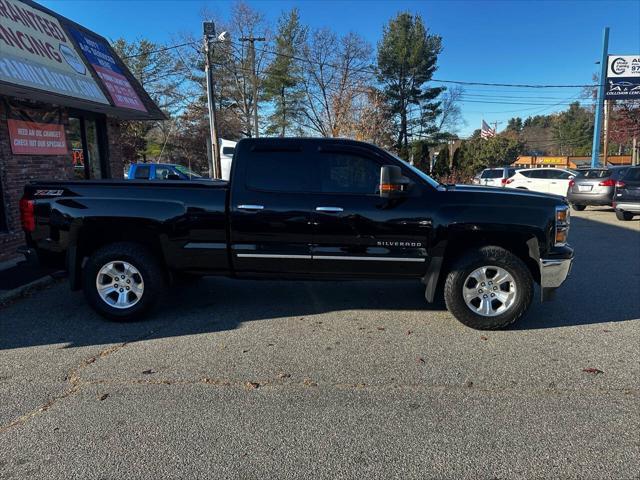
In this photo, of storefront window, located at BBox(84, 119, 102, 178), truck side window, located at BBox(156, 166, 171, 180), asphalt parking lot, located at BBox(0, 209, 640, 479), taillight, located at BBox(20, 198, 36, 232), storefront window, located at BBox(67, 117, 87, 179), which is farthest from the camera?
truck side window, located at BBox(156, 166, 171, 180)

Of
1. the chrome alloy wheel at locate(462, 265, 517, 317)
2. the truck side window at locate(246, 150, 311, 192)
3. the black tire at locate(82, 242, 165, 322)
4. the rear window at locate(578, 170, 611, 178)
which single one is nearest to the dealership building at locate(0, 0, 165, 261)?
the black tire at locate(82, 242, 165, 322)

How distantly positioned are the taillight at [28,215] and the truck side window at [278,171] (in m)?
2.38

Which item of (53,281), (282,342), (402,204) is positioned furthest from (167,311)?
(402,204)

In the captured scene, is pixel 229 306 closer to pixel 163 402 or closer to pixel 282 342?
pixel 282 342

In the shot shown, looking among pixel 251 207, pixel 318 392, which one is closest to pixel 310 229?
pixel 251 207

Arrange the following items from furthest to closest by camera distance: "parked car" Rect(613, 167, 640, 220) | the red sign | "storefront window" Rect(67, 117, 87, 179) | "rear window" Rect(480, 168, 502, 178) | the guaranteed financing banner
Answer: "rear window" Rect(480, 168, 502, 178) < "parked car" Rect(613, 167, 640, 220) < "storefront window" Rect(67, 117, 87, 179) < the red sign < the guaranteed financing banner

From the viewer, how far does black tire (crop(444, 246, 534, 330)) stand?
462cm

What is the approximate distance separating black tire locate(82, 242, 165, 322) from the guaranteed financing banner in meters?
3.96

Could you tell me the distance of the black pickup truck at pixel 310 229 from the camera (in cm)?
465

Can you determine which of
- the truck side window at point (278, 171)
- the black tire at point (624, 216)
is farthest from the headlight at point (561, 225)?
the black tire at point (624, 216)

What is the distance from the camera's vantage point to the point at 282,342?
4383mm

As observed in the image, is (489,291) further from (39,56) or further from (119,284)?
(39,56)

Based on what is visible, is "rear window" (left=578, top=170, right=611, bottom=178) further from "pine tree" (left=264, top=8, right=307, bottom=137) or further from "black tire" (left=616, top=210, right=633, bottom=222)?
"pine tree" (left=264, top=8, right=307, bottom=137)

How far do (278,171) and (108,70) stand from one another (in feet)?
26.5
